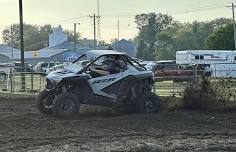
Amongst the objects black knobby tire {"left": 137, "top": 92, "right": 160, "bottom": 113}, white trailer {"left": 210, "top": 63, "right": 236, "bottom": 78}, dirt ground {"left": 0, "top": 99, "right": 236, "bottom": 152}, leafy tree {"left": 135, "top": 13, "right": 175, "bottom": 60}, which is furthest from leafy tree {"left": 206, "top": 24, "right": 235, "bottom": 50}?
leafy tree {"left": 135, "top": 13, "right": 175, "bottom": 60}

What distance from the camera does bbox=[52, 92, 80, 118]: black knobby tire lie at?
14.9m

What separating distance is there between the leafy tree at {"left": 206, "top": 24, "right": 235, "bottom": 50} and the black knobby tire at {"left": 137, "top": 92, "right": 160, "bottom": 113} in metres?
65.1

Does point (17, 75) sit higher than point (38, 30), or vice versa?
point (38, 30)

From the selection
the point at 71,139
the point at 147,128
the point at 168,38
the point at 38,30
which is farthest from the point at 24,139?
the point at 38,30

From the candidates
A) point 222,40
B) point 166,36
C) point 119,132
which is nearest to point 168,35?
point 166,36

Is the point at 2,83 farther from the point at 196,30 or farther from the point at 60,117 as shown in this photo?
the point at 196,30

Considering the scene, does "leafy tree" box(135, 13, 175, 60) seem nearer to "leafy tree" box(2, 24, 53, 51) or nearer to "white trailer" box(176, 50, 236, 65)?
"leafy tree" box(2, 24, 53, 51)

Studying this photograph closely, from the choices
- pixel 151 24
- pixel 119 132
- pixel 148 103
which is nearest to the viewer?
pixel 119 132

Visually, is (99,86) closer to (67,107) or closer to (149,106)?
(67,107)

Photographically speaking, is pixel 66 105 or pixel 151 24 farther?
pixel 151 24

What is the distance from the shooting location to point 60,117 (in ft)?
49.0

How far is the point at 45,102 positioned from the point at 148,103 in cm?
320

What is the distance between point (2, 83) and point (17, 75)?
2.08 meters

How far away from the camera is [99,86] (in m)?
15.6
